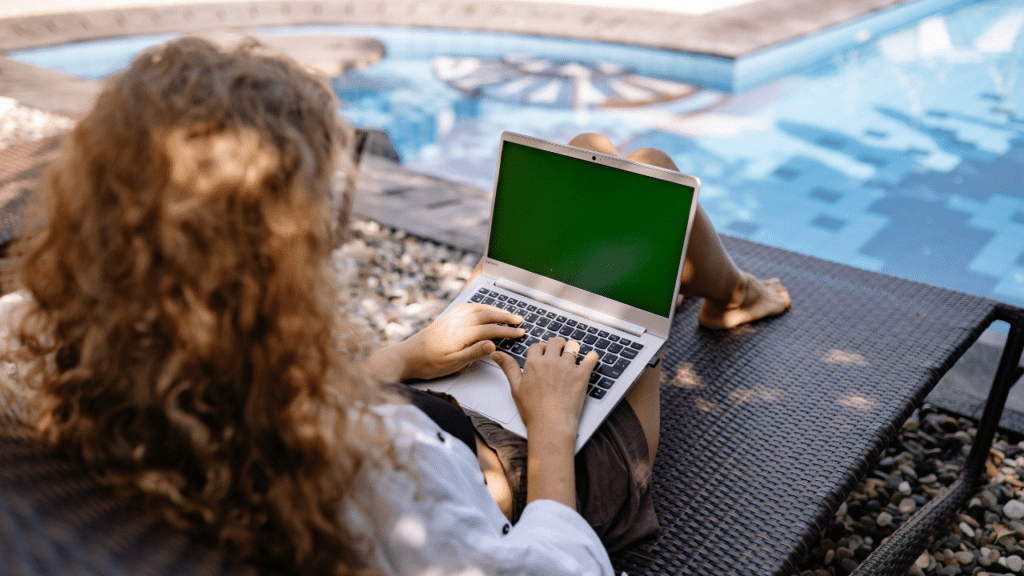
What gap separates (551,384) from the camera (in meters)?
1.30

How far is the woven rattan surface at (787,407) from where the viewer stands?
4.25 ft

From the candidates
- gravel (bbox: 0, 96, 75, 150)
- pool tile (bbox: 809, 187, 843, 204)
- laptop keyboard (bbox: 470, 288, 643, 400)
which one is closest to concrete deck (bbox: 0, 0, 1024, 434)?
gravel (bbox: 0, 96, 75, 150)

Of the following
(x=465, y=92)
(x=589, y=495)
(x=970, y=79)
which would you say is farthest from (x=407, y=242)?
(x=970, y=79)

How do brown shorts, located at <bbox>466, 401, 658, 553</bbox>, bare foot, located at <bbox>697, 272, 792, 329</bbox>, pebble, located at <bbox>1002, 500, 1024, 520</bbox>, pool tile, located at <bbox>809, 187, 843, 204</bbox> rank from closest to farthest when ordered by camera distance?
brown shorts, located at <bbox>466, 401, 658, 553</bbox> < bare foot, located at <bbox>697, 272, 792, 329</bbox> < pebble, located at <bbox>1002, 500, 1024, 520</bbox> < pool tile, located at <bbox>809, 187, 843, 204</bbox>

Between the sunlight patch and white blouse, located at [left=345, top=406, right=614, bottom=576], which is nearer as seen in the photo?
white blouse, located at [left=345, top=406, right=614, bottom=576]

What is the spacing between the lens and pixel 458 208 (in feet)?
12.2

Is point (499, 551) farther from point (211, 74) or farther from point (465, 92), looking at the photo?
point (465, 92)

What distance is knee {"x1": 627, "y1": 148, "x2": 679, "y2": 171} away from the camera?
174cm

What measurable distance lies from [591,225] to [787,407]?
2.05ft

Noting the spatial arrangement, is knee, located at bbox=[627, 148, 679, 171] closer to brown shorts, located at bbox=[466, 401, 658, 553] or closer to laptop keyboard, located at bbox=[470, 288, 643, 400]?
laptop keyboard, located at bbox=[470, 288, 643, 400]

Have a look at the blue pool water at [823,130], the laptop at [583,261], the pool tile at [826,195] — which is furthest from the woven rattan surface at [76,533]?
the pool tile at [826,195]

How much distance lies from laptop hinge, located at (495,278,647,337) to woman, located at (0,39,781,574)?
0.80 metres

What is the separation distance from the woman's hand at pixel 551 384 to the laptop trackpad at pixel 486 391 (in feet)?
0.32

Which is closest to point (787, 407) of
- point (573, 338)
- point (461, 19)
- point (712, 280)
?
point (712, 280)
